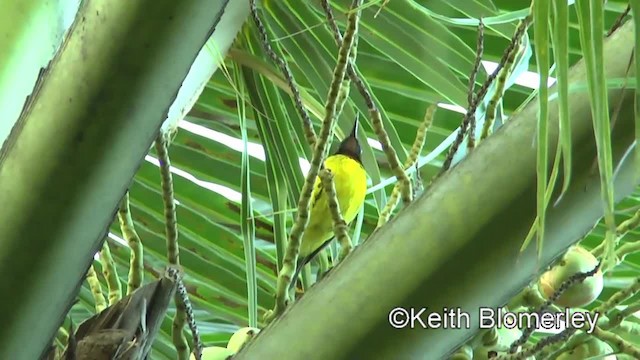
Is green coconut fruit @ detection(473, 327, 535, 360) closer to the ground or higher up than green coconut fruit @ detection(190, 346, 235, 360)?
closer to the ground

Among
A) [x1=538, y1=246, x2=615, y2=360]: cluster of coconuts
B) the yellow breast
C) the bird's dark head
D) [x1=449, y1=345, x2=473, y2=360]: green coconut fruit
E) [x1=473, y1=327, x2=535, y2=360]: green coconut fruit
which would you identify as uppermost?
the bird's dark head

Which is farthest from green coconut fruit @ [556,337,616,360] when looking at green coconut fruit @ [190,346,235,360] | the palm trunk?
the palm trunk

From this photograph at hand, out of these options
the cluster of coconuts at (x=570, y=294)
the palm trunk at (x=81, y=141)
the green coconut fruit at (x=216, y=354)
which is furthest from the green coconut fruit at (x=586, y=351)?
the palm trunk at (x=81, y=141)

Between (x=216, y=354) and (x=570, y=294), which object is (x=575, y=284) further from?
(x=216, y=354)

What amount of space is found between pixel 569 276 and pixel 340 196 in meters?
0.25

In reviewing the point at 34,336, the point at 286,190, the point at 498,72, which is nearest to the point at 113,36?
the point at 34,336

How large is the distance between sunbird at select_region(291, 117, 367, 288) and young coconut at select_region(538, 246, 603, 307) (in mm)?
183

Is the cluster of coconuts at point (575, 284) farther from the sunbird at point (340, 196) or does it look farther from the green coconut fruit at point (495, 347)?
the sunbird at point (340, 196)

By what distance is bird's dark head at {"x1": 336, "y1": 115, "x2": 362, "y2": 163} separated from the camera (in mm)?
768

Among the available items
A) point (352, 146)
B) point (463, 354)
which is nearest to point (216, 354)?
point (463, 354)

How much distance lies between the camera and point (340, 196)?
0.77m

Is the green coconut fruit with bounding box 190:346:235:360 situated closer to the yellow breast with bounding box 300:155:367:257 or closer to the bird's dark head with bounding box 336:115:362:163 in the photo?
the yellow breast with bounding box 300:155:367:257

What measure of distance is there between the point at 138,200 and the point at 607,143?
0.83 meters

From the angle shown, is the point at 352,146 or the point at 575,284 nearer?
the point at 575,284
